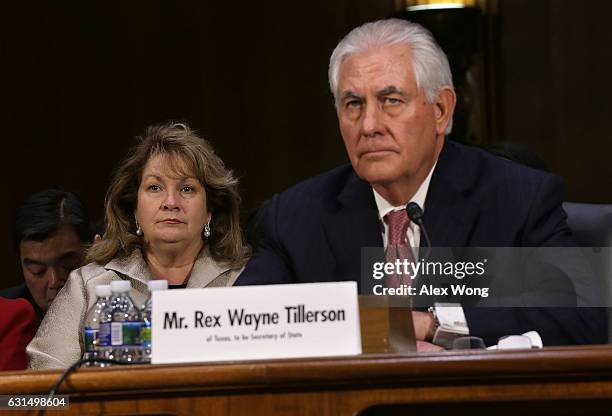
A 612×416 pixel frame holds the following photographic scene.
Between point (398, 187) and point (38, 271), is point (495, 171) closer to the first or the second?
point (398, 187)

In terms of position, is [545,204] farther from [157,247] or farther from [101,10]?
[101,10]

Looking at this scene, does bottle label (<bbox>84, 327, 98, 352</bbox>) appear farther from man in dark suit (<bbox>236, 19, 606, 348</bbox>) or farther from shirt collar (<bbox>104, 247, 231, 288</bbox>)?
shirt collar (<bbox>104, 247, 231, 288</bbox>)

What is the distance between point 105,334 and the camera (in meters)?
2.30

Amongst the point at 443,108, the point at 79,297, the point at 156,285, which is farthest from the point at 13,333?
the point at 443,108


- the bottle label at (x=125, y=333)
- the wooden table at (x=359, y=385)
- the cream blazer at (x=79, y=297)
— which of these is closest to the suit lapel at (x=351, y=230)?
the cream blazer at (x=79, y=297)

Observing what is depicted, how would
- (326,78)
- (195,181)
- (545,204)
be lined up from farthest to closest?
(326,78)
(195,181)
(545,204)

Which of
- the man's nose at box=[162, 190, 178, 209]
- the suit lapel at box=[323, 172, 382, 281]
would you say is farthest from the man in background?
the suit lapel at box=[323, 172, 382, 281]

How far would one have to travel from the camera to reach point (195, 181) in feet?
11.1

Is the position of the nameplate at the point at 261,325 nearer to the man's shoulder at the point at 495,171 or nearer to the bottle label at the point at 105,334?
the bottle label at the point at 105,334

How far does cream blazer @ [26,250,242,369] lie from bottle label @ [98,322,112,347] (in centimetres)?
78

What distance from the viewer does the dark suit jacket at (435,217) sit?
2869mm

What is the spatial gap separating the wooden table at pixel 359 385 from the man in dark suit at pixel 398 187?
848 mm

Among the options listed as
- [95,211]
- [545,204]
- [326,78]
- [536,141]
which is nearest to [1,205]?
[95,211]

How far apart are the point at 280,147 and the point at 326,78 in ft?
1.22
